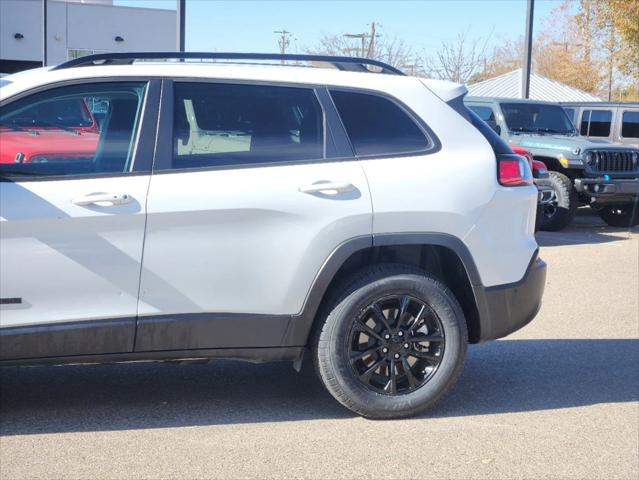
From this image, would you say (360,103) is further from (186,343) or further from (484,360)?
(484,360)

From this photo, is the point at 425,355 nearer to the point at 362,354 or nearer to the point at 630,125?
the point at 362,354

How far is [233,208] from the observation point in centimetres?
476

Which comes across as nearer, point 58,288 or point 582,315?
point 58,288

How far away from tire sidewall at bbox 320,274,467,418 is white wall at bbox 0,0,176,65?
3830cm

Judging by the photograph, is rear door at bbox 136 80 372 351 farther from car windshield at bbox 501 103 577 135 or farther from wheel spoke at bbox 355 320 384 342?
car windshield at bbox 501 103 577 135

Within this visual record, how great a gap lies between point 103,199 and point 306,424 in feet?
5.11

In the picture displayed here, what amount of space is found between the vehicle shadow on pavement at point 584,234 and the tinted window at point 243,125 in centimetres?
823

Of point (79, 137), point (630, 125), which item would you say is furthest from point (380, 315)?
point (630, 125)

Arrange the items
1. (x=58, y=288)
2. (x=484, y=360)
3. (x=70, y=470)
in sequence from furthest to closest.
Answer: (x=484, y=360) → (x=58, y=288) → (x=70, y=470)

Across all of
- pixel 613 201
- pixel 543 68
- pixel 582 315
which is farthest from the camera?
pixel 543 68

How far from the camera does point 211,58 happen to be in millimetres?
5152

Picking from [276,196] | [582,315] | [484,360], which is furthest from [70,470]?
[582,315]

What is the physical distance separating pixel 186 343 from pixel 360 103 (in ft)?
5.10

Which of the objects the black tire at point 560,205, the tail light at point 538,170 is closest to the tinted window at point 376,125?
the tail light at point 538,170
